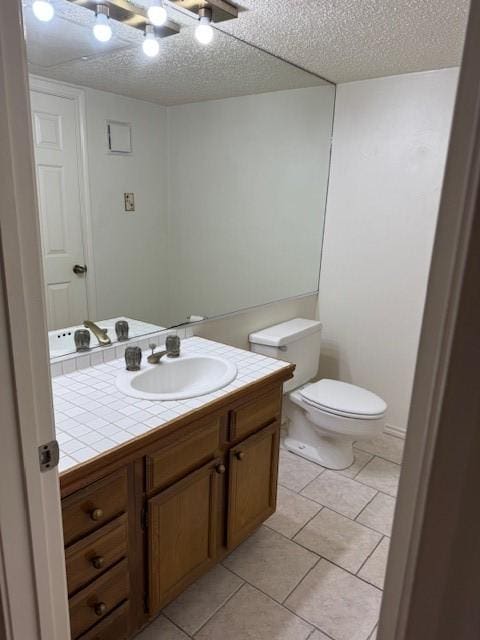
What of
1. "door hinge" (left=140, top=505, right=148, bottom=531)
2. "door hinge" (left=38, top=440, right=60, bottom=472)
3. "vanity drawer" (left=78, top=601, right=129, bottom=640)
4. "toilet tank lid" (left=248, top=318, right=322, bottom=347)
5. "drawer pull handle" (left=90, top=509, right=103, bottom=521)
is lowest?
"vanity drawer" (left=78, top=601, right=129, bottom=640)

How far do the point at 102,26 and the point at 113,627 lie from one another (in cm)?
204

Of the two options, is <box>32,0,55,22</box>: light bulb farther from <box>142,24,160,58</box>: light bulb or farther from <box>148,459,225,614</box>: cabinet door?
<box>148,459,225,614</box>: cabinet door

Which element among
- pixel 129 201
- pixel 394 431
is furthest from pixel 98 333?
pixel 394 431

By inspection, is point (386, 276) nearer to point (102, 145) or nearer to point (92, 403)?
point (102, 145)

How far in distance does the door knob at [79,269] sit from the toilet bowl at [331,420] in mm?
1382

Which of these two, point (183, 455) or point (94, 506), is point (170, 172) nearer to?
point (183, 455)

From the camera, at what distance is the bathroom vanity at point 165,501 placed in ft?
3.99

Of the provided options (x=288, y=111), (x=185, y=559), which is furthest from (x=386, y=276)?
(x=185, y=559)

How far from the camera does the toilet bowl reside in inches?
93.3

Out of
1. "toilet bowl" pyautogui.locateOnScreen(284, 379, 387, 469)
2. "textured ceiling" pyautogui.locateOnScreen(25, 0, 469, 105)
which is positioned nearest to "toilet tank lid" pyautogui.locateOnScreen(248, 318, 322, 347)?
"toilet bowl" pyautogui.locateOnScreen(284, 379, 387, 469)

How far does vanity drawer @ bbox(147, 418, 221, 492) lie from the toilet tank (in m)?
1.03

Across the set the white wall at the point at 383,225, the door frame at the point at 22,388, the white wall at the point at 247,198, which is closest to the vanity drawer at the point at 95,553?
the door frame at the point at 22,388

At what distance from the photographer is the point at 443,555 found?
45 cm

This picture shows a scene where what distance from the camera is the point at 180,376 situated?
189 centimetres
